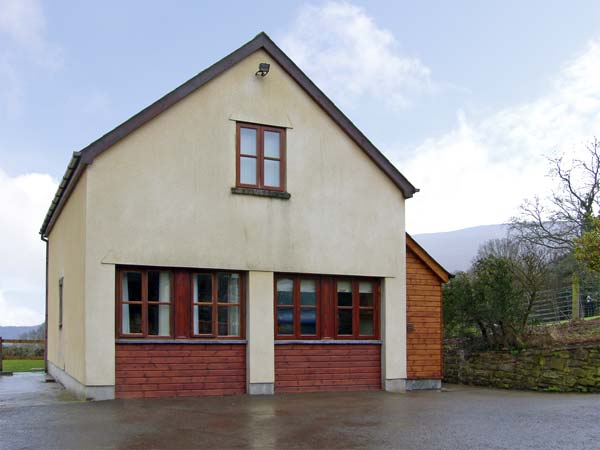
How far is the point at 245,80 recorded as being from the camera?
15.8 meters

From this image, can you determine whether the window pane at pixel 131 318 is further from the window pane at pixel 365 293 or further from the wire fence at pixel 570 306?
the wire fence at pixel 570 306

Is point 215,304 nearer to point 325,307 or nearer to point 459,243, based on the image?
point 325,307

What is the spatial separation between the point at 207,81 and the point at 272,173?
2448 millimetres

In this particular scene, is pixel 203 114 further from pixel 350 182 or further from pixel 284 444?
pixel 284 444

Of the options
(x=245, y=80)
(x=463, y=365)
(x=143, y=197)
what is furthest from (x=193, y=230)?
→ (x=463, y=365)

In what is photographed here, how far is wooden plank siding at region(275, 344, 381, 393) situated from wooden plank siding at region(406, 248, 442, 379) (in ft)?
3.37

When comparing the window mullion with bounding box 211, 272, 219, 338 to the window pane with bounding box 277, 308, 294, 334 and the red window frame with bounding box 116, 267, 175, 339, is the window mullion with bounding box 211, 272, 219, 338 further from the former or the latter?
the window pane with bounding box 277, 308, 294, 334

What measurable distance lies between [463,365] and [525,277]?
3154 millimetres

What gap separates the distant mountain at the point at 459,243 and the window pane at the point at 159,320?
210 feet

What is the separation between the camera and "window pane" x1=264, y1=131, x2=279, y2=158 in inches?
631

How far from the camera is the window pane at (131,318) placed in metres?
14.3

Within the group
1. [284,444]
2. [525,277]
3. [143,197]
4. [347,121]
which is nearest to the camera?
[284,444]

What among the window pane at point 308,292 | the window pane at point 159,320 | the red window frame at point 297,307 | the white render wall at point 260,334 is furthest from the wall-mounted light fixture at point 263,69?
the window pane at point 159,320

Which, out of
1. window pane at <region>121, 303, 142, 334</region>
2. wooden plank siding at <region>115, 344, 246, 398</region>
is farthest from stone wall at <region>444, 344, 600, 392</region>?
window pane at <region>121, 303, 142, 334</region>
